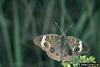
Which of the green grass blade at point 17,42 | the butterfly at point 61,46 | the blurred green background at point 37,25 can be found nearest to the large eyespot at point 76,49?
the butterfly at point 61,46

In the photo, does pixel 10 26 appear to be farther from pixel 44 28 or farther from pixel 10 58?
pixel 10 58

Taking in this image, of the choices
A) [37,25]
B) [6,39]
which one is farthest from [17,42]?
[37,25]

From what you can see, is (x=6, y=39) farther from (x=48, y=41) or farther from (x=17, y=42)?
(x=48, y=41)

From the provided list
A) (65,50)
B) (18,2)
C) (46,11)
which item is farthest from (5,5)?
(65,50)

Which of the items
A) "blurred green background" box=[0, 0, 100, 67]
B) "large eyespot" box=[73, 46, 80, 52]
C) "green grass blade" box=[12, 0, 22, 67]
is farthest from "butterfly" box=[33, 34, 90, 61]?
"green grass blade" box=[12, 0, 22, 67]

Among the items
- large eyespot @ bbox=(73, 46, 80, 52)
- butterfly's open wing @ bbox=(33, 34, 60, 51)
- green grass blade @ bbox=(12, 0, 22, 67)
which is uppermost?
butterfly's open wing @ bbox=(33, 34, 60, 51)

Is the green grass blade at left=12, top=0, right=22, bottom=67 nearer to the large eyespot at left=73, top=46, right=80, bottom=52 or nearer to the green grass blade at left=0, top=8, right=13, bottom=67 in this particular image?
the green grass blade at left=0, top=8, right=13, bottom=67

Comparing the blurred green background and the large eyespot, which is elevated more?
the large eyespot

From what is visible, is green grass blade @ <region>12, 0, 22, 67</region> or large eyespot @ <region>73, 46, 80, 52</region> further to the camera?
green grass blade @ <region>12, 0, 22, 67</region>
